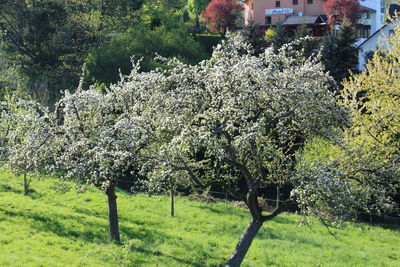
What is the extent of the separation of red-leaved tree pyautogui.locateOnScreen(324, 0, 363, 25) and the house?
9.12 feet

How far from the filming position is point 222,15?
71500 mm

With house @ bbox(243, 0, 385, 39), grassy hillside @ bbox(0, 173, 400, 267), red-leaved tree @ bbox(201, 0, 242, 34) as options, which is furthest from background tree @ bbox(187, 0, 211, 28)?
grassy hillside @ bbox(0, 173, 400, 267)

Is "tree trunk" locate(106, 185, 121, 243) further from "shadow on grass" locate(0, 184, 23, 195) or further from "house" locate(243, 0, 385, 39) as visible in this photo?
"house" locate(243, 0, 385, 39)

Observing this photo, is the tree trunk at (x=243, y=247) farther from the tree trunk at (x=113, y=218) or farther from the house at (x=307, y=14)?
the house at (x=307, y=14)

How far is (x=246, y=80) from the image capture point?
13.6 metres

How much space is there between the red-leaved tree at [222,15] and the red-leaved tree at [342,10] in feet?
48.0

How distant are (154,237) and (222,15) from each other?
2223 inches

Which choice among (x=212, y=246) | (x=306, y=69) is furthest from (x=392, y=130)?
(x=212, y=246)

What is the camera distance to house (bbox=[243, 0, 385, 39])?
231ft

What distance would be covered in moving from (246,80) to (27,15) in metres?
45.9

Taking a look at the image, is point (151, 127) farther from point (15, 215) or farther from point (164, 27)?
point (164, 27)

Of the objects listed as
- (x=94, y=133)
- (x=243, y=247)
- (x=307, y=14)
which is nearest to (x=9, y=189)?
(x=94, y=133)

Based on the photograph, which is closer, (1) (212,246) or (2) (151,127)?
(2) (151,127)

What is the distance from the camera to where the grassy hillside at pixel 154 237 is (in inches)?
670
